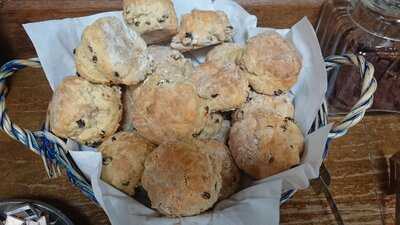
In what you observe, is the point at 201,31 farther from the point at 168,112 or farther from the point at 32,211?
the point at 32,211

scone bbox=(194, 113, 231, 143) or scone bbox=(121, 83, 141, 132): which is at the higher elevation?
scone bbox=(121, 83, 141, 132)

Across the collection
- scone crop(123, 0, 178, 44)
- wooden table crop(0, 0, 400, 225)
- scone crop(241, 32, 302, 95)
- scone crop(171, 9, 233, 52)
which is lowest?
wooden table crop(0, 0, 400, 225)

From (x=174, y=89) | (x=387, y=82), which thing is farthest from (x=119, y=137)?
(x=387, y=82)

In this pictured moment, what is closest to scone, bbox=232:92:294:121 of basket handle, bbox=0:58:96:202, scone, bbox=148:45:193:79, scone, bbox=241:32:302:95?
scone, bbox=241:32:302:95

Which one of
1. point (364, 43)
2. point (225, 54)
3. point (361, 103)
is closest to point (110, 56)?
point (225, 54)

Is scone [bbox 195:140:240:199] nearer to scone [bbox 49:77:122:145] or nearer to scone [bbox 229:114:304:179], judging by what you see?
scone [bbox 229:114:304:179]

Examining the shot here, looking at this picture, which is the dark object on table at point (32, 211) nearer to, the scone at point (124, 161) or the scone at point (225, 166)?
the scone at point (124, 161)

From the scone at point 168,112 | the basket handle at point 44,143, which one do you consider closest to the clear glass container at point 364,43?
the scone at point 168,112

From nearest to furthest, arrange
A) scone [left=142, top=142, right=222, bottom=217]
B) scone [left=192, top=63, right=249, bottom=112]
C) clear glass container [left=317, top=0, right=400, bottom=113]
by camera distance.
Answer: scone [left=142, top=142, right=222, bottom=217] < scone [left=192, top=63, right=249, bottom=112] < clear glass container [left=317, top=0, right=400, bottom=113]
